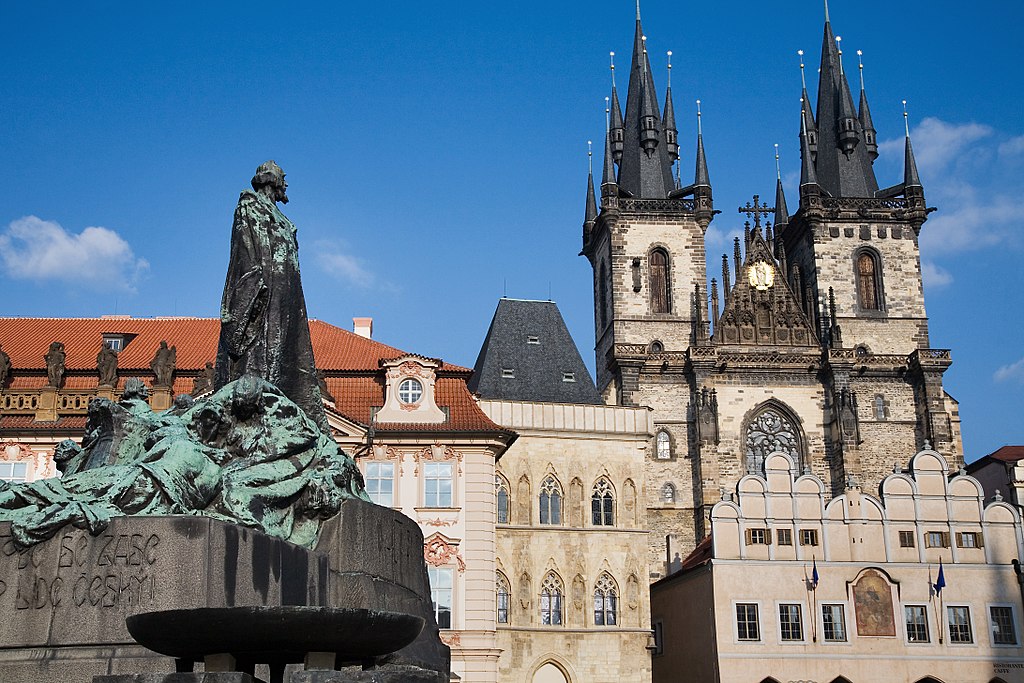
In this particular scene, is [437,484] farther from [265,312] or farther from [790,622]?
[265,312]

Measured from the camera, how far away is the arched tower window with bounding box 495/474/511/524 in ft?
114

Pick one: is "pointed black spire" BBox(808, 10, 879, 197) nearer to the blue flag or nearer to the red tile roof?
the blue flag

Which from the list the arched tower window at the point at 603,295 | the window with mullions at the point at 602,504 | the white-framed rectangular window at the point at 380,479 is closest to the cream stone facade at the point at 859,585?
the window with mullions at the point at 602,504

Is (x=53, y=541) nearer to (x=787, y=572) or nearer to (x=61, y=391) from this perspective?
(x=61, y=391)

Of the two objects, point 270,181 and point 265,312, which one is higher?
point 270,181

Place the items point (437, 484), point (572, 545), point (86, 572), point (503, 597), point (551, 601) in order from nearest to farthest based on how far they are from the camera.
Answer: point (86, 572) → point (437, 484) → point (503, 597) → point (551, 601) → point (572, 545)

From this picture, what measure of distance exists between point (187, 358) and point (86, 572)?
23551 mm

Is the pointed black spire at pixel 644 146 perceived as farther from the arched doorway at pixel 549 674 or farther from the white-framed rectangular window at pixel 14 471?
the white-framed rectangular window at pixel 14 471

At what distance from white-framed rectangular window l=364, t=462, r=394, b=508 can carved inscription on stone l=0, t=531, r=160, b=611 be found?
20.8 metres

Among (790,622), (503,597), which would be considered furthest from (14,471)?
(790,622)

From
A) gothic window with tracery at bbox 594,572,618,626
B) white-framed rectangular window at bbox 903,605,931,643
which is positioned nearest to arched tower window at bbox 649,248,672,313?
white-framed rectangular window at bbox 903,605,931,643

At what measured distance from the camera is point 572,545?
113ft

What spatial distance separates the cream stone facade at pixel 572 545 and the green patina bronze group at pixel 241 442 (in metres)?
24.1

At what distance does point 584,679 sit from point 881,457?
22.5 meters
